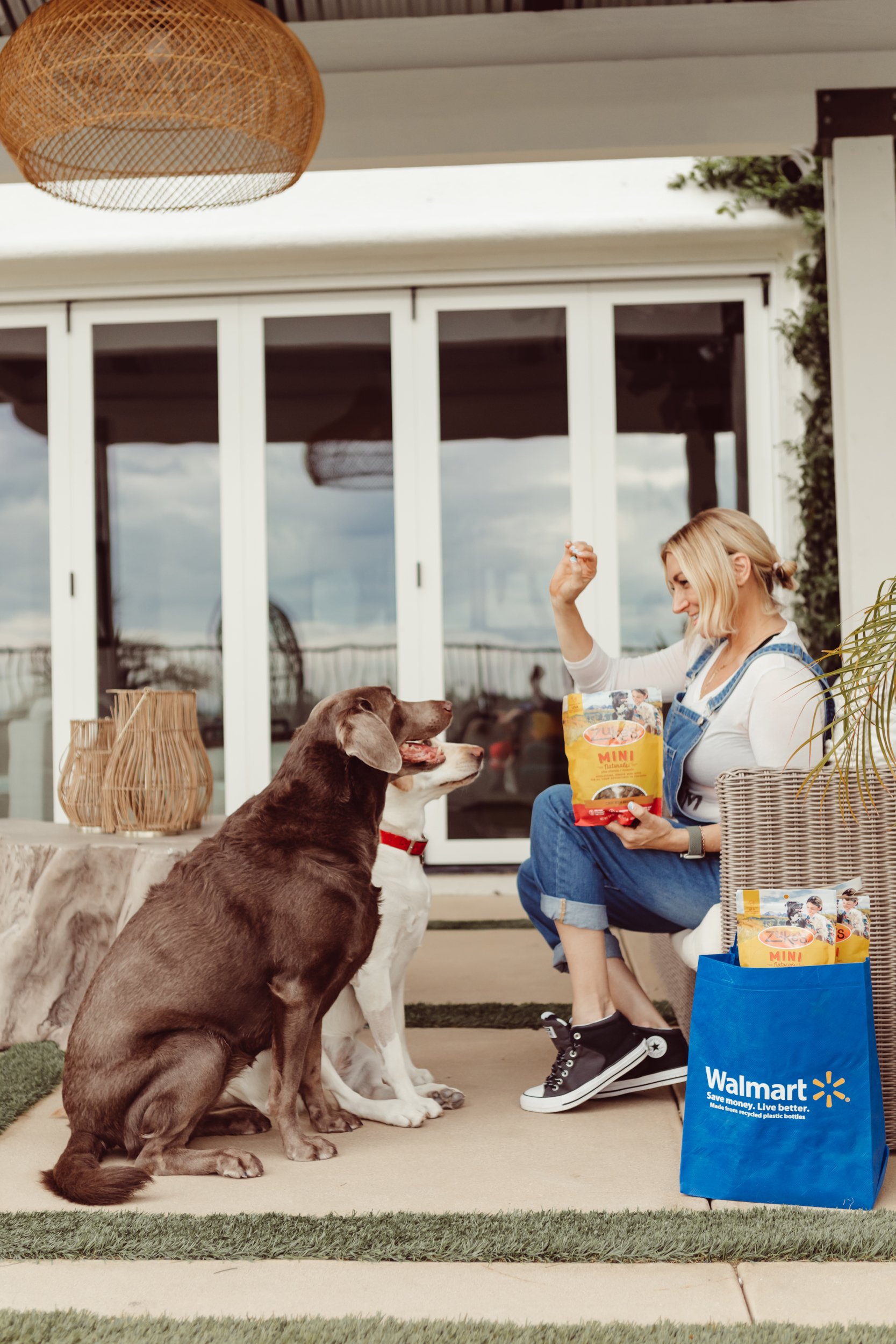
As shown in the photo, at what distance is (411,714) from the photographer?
8.80 feet

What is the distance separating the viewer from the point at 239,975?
90.4 inches

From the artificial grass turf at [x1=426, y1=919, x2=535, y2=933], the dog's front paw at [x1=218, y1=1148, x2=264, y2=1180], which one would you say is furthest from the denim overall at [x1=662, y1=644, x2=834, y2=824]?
the artificial grass turf at [x1=426, y1=919, x2=535, y2=933]

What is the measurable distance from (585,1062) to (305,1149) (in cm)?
66

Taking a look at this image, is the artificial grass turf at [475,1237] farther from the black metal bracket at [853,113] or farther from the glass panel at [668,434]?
the glass panel at [668,434]

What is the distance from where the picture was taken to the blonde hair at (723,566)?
105 inches

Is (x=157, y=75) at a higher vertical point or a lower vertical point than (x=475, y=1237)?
higher

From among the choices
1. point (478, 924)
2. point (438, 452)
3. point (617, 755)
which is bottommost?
point (478, 924)

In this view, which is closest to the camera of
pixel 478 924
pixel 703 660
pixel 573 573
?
pixel 703 660

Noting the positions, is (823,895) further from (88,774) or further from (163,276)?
(163,276)

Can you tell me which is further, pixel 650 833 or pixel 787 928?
pixel 650 833

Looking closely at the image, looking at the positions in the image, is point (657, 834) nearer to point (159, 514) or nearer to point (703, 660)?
point (703, 660)

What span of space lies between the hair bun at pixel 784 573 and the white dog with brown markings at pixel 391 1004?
818 mm

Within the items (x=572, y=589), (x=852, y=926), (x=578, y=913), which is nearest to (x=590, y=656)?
(x=572, y=589)

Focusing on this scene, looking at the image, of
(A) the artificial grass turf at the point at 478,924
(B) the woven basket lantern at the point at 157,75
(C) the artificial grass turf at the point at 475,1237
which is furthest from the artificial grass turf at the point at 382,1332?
(A) the artificial grass turf at the point at 478,924
